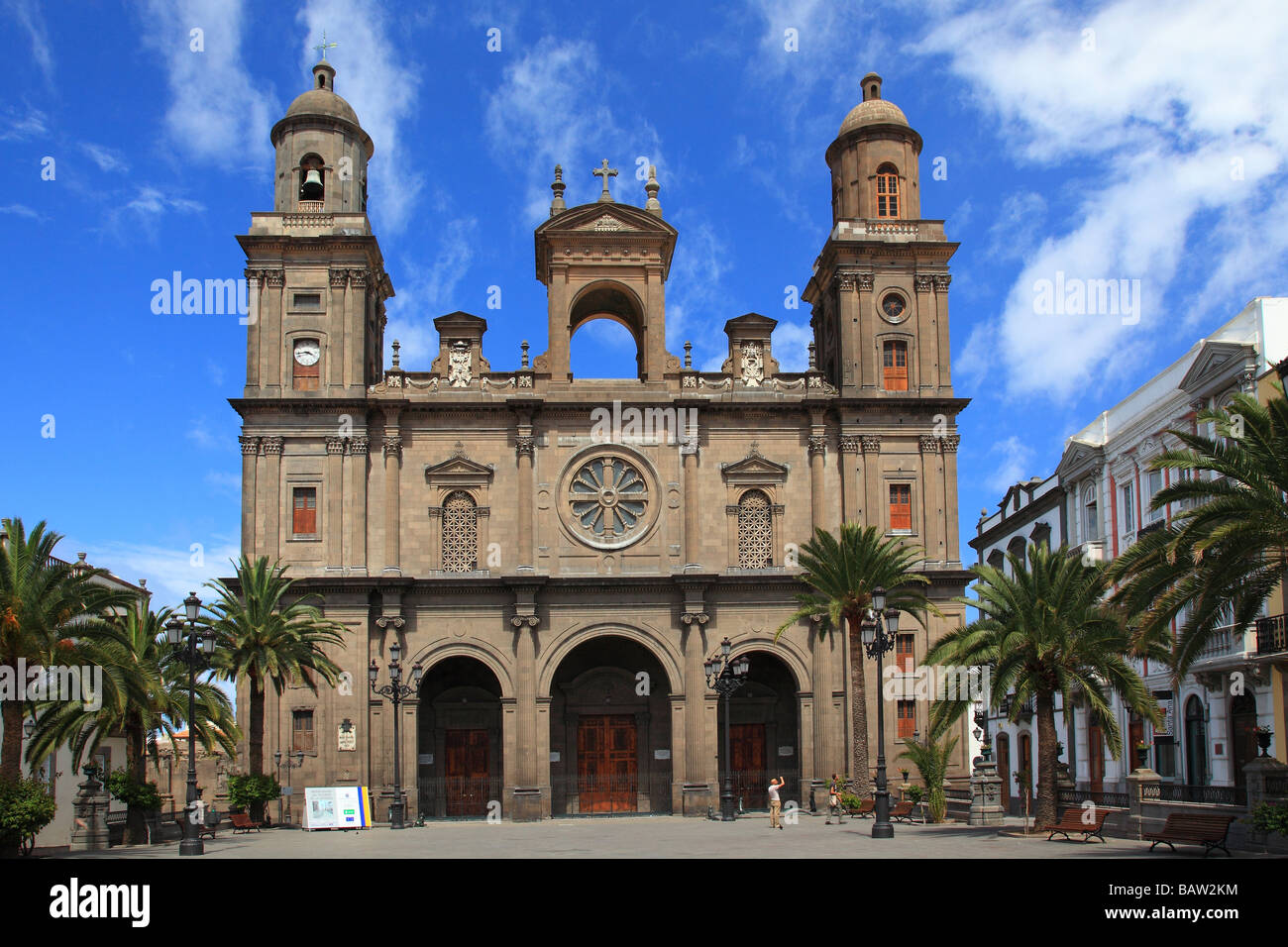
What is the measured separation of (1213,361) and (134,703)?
32222mm

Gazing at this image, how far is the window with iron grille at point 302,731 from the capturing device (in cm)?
4481

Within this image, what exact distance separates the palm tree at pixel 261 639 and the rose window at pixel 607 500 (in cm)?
1007

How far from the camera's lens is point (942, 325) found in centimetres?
4953

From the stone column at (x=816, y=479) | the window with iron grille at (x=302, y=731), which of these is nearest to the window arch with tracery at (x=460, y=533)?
the window with iron grille at (x=302, y=731)

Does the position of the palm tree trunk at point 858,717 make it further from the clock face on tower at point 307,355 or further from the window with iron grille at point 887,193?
the clock face on tower at point 307,355

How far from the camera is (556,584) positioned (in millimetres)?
47188

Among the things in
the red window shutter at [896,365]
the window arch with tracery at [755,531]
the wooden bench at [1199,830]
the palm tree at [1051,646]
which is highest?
the red window shutter at [896,365]

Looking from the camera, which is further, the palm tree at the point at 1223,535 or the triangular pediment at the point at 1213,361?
the triangular pediment at the point at 1213,361

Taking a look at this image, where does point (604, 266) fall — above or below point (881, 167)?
below

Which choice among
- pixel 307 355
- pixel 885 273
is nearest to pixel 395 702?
pixel 307 355

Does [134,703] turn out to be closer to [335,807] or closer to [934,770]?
[335,807]

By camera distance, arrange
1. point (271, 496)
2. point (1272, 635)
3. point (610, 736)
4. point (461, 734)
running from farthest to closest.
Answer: point (610, 736) → point (461, 734) → point (271, 496) → point (1272, 635)

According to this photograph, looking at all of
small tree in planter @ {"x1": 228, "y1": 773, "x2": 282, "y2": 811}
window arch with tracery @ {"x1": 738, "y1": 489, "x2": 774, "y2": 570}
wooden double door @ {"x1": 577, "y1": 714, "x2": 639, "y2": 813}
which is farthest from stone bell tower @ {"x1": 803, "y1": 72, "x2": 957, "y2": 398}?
small tree in planter @ {"x1": 228, "y1": 773, "x2": 282, "y2": 811}

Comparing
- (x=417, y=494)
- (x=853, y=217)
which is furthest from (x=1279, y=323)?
(x=417, y=494)
